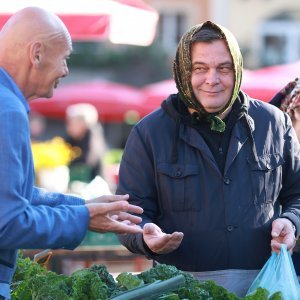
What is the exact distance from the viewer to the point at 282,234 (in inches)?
161

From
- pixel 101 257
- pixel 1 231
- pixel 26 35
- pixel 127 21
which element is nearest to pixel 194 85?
pixel 26 35

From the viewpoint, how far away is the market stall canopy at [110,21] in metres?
6.63

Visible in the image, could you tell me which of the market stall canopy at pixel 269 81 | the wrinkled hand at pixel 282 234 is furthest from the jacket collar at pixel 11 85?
the market stall canopy at pixel 269 81

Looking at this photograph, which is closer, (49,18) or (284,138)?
(49,18)

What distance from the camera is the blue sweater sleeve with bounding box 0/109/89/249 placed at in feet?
9.95

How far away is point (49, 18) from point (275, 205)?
141cm

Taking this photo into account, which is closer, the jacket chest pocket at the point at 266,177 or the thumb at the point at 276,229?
the thumb at the point at 276,229

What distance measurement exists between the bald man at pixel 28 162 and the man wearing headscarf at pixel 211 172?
73 centimetres

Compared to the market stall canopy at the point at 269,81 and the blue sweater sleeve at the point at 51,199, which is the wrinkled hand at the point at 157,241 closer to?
the blue sweater sleeve at the point at 51,199

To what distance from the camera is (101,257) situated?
23.7 ft

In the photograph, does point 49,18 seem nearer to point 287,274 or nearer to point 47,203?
point 47,203

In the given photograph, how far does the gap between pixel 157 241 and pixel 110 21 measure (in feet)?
10.4

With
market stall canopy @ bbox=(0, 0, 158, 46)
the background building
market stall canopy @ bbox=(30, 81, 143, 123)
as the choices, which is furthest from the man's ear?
the background building

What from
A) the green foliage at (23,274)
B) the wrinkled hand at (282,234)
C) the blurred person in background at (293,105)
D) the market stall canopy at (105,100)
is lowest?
the market stall canopy at (105,100)
